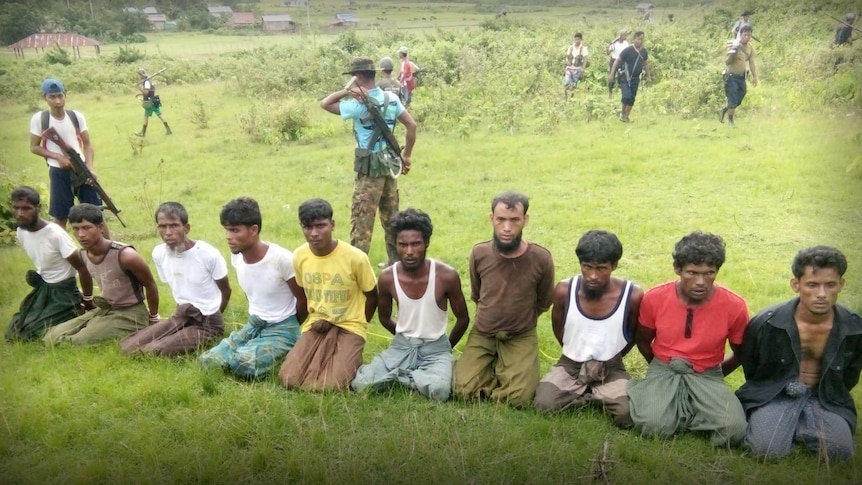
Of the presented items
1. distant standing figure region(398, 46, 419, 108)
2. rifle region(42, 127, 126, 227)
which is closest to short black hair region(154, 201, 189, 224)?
rifle region(42, 127, 126, 227)

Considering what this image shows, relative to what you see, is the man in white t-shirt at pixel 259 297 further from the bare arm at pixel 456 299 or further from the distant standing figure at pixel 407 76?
the distant standing figure at pixel 407 76

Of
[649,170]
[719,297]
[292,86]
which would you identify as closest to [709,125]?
[649,170]

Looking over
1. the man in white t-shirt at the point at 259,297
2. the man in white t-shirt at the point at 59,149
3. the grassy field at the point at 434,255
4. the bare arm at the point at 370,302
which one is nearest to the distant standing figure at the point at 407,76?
the grassy field at the point at 434,255

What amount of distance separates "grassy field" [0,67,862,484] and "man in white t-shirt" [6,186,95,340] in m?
0.22

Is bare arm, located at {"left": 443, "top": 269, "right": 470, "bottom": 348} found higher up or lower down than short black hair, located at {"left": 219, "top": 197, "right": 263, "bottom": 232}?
lower down

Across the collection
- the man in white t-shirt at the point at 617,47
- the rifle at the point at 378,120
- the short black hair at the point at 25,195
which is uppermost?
the man in white t-shirt at the point at 617,47

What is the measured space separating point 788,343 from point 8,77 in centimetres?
374

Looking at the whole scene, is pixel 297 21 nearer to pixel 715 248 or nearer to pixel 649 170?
pixel 715 248

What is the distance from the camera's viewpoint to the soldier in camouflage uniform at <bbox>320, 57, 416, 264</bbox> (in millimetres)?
5906

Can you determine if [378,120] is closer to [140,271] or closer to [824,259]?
[140,271]

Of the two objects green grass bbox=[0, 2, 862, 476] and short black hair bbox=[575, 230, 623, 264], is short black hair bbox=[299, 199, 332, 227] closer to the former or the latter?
green grass bbox=[0, 2, 862, 476]

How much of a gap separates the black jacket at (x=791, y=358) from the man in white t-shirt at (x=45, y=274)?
4.40 metres

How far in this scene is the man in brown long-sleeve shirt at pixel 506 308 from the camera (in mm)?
4043

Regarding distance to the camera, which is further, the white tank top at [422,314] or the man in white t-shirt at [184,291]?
the man in white t-shirt at [184,291]
